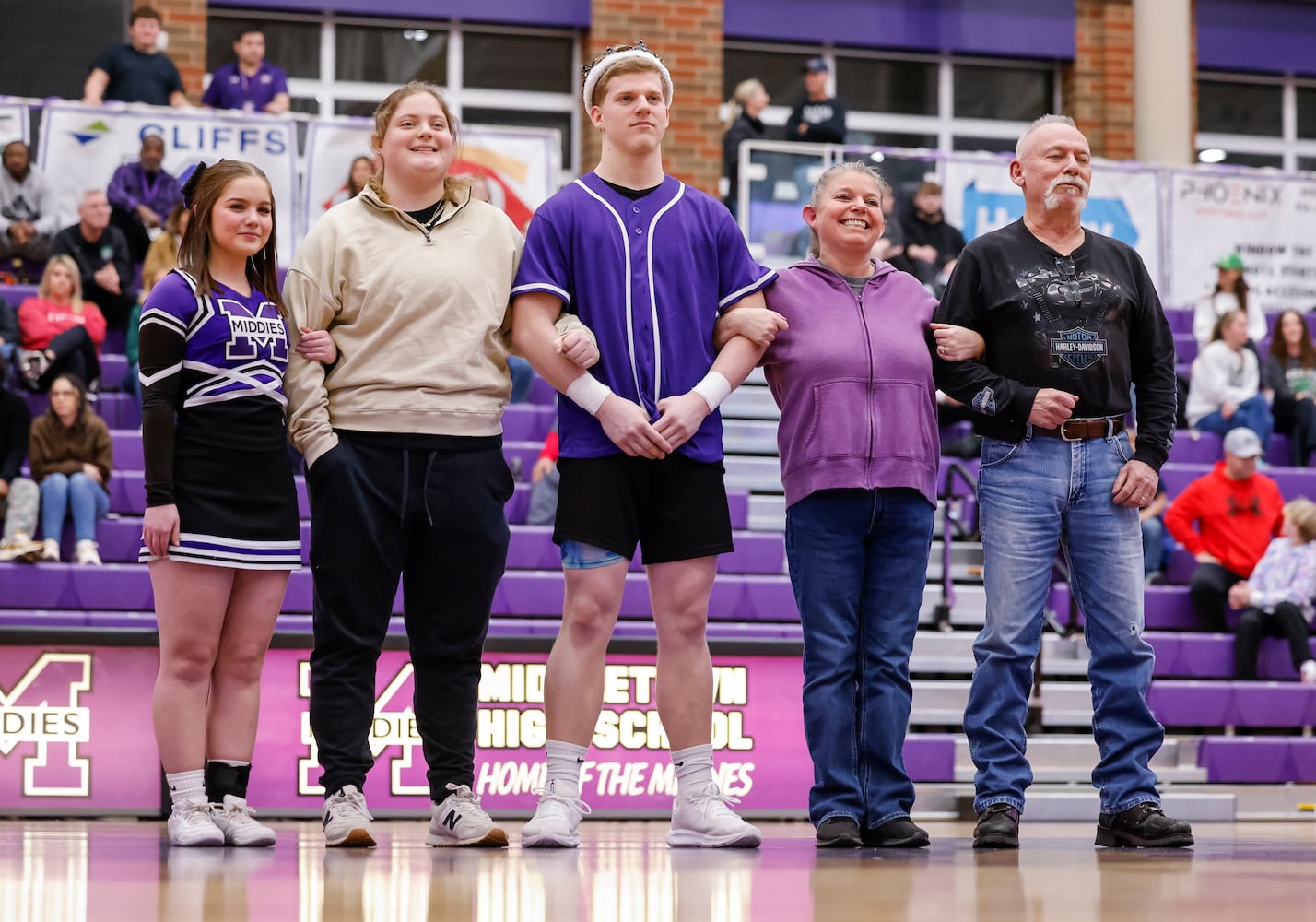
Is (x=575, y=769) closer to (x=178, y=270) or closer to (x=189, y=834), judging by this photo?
(x=189, y=834)

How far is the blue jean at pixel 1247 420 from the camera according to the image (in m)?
11.6

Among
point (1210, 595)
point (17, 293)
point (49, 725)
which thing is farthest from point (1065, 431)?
point (17, 293)

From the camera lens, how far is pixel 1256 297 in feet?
43.5

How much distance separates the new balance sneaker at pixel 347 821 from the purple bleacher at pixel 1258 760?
18.5 ft

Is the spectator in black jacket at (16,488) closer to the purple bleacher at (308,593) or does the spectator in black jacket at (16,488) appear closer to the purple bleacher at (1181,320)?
the purple bleacher at (308,593)

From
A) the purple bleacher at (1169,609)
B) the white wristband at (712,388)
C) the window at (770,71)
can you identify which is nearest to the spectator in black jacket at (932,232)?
the purple bleacher at (1169,609)

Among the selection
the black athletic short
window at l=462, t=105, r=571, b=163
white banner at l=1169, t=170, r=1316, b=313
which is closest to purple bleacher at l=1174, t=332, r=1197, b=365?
white banner at l=1169, t=170, r=1316, b=313

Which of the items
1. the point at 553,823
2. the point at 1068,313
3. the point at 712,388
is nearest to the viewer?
the point at 553,823

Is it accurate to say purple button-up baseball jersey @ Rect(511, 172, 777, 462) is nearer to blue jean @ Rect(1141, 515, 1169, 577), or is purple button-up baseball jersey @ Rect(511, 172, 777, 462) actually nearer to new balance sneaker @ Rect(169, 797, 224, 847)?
new balance sneaker @ Rect(169, 797, 224, 847)

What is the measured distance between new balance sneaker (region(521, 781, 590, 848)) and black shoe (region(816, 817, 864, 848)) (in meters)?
0.62

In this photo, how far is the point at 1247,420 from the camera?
11586 millimetres

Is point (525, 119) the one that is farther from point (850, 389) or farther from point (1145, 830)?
point (1145, 830)

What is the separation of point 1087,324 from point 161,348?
243 cm

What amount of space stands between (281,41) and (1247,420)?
917 centimetres
